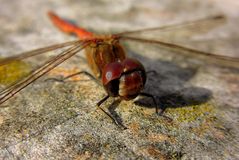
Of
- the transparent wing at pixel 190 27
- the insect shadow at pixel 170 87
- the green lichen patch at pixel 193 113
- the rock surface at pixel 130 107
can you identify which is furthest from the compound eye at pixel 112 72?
the transparent wing at pixel 190 27

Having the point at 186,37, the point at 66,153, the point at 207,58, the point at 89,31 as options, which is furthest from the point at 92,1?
the point at 66,153

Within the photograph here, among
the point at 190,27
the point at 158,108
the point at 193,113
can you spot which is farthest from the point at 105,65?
the point at 190,27

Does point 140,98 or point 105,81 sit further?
point 140,98

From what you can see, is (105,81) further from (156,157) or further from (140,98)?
(156,157)

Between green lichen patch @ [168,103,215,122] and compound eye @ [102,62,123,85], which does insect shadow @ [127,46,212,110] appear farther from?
compound eye @ [102,62,123,85]

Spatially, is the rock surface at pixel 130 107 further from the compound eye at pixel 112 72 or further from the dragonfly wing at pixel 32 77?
the compound eye at pixel 112 72

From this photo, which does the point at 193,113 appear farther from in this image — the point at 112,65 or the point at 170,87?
the point at 112,65
